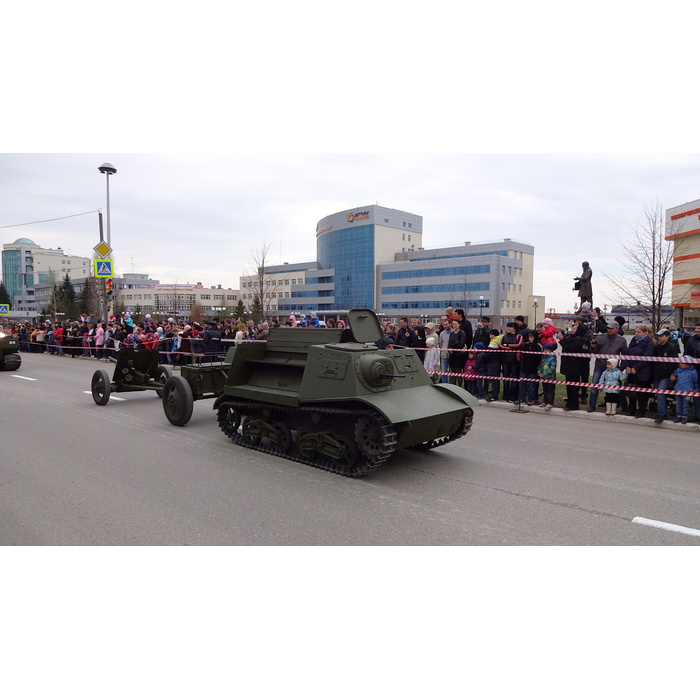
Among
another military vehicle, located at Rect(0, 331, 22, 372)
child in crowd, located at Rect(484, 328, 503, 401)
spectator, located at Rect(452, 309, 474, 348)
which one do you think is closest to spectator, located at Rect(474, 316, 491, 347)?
spectator, located at Rect(452, 309, 474, 348)

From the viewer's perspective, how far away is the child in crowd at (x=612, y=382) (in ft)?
33.7

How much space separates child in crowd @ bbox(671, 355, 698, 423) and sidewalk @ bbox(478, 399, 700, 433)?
0.20 m

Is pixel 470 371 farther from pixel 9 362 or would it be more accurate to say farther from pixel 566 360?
pixel 9 362

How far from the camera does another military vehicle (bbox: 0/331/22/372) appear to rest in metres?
18.5

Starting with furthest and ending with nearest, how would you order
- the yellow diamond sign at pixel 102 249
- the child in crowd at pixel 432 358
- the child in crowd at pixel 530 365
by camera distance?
1. the yellow diamond sign at pixel 102 249
2. the child in crowd at pixel 432 358
3. the child in crowd at pixel 530 365

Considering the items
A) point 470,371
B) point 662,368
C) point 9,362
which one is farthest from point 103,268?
point 662,368

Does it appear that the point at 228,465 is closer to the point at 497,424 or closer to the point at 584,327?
the point at 497,424

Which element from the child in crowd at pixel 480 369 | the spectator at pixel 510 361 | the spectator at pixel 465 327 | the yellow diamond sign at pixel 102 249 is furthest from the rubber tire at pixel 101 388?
the yellow diamond sign at pixel 102 249

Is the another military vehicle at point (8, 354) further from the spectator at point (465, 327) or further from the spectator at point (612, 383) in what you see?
the spectator at point (612, 383)

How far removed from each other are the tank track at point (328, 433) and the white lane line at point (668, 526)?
250cm

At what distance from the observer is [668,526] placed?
4.92 metres

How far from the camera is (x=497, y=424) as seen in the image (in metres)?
9.72

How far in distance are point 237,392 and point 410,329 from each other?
6859 millimetres
